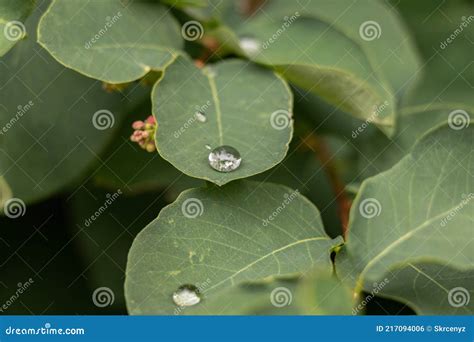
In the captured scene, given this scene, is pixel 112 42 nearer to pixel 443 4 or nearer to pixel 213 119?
pixel 213 119

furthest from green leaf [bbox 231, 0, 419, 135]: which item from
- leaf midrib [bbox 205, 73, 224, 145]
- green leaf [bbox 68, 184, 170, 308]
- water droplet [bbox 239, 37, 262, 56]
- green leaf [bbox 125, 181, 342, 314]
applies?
green leaf [bbox 68, 184, 170, 308]

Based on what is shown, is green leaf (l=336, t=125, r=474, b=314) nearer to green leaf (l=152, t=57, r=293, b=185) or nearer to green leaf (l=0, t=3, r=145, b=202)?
green leaf (l=152, t=57, r=293, b=185)

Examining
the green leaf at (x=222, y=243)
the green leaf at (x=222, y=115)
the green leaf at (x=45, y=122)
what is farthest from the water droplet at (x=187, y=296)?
the green leaf at (x=45, y=122)

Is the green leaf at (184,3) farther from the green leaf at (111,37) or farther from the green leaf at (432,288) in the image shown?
the green leaf at (432,288)

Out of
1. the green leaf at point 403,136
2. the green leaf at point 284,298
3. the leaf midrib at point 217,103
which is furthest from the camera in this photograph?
the green leaf at point 403,136

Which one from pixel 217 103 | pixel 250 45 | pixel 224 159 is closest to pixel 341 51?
pixel 250 45
